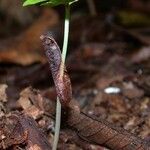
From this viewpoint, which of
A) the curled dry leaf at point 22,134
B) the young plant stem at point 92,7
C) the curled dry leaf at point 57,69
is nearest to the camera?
the curled dry leaf at point 57,69

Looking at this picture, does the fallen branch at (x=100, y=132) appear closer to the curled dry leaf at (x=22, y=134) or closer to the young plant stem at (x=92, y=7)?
the curled dry leaf at (x=22, y=134)

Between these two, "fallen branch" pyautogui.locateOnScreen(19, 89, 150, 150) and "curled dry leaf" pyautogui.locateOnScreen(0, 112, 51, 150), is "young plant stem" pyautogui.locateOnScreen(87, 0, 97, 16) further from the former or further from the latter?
"curled dry leaf" pyautogui.locateOnScreen(0, 112, 51, 150)

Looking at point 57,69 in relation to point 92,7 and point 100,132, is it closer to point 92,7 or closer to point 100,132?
point 100,132

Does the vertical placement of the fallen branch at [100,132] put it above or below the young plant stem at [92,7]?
above

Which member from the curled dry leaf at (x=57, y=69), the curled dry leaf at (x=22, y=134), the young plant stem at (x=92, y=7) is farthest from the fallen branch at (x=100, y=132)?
the young plant stem at (x=92, y=7)

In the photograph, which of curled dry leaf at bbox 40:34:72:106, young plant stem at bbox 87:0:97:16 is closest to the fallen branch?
curled dry leaf at bbox 40:34:72:106

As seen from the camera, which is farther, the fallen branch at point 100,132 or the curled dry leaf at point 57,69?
the fallen branch at point 100,132

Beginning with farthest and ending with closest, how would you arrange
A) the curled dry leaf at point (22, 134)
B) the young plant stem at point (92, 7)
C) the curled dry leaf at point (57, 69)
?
1. the young plant stem at point (92, 7)
2. the curled dry leaf at point (22, 134)
3. the curled dry leaf at point (57, 69)

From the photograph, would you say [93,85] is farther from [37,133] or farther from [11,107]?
[37,133]
